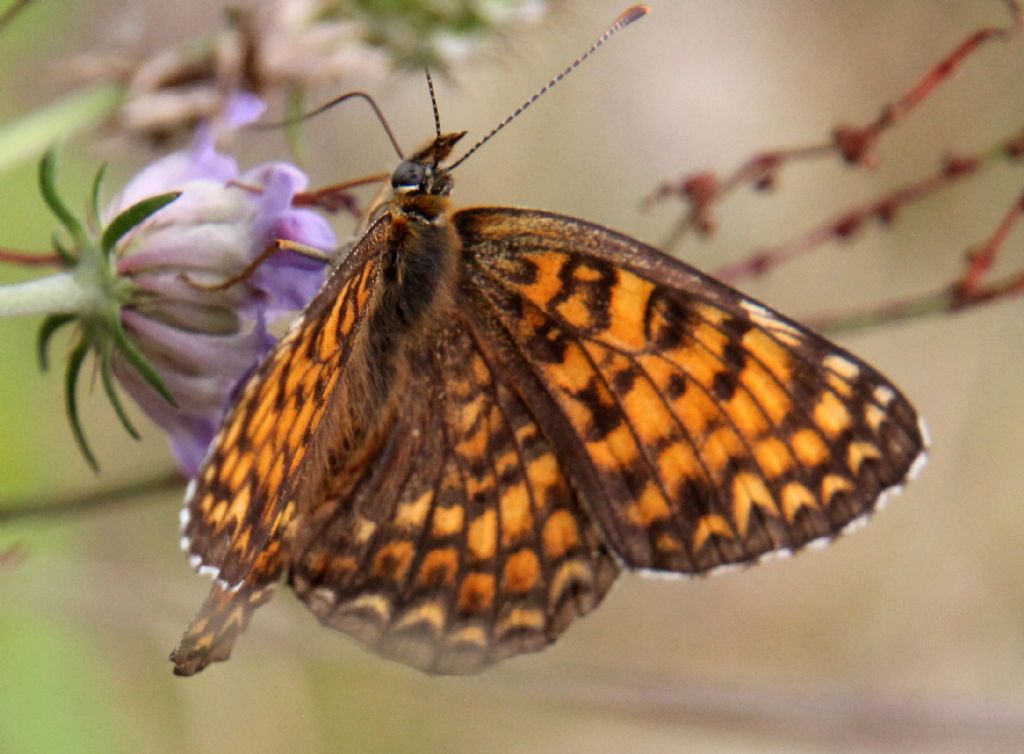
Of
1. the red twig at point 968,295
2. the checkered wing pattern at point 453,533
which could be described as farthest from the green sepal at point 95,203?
the red twig at point 968,295

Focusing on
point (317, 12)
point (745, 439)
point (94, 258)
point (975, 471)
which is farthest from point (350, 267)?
point (975, 471)

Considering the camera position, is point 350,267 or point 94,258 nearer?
point 350,267

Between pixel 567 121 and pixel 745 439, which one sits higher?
pixel 745 439

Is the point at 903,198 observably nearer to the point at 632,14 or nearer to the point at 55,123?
the point at 632,14

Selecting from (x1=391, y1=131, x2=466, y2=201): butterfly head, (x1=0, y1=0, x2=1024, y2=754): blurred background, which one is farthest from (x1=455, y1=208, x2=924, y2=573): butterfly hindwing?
(x1=0, y1=0, x2=1024, y2=754): blurred background

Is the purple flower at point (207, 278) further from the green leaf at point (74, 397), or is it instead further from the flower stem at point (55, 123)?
the flower stem at point (55, 123)

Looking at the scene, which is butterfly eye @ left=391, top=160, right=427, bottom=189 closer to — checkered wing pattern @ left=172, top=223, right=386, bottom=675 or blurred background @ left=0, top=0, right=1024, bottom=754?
checkered wing pattern @ left=172, top=223, right=386, bottom=675

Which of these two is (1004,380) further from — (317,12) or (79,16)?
(79,16)
